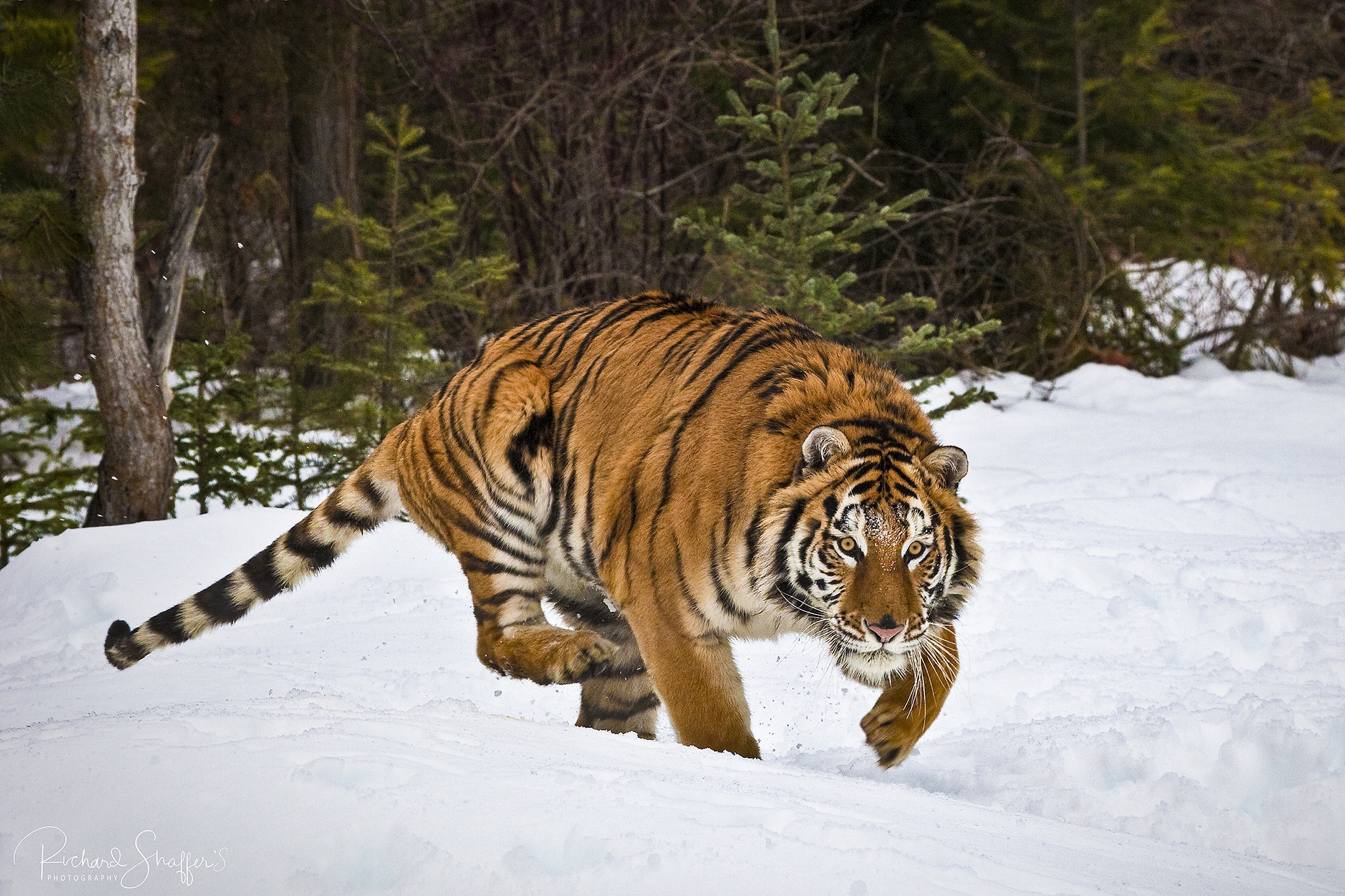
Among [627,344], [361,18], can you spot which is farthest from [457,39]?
[627,344]

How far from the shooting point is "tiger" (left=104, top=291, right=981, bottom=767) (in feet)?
10.3

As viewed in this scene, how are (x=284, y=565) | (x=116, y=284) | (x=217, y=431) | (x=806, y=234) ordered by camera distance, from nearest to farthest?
(x=284, y=565) → (x=116, y=284) → (x=806, y=234) → (x=217, y=431)

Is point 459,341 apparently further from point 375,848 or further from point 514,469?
point 375,848

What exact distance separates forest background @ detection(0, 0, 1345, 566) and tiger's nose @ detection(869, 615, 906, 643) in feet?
15.1

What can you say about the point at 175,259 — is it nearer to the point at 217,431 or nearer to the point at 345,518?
the point at 217,431

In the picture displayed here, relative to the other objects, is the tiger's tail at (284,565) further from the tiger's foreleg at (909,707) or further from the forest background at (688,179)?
the forest background at (688,179)

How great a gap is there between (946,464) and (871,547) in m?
0.40

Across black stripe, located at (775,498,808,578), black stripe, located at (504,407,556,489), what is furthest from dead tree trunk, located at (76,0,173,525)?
black stripe, located at (775,498,808,578)

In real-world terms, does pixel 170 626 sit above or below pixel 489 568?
below

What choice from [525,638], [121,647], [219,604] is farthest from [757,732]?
[121,647]

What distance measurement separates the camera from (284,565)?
434cm

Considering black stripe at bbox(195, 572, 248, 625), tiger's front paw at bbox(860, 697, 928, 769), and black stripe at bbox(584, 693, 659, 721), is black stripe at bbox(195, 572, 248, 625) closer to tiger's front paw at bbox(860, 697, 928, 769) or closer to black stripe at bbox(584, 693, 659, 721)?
black stripe at bbox(584, 693, 659, 721)

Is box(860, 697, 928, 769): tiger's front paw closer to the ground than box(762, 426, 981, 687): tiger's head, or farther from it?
closer to the ground
